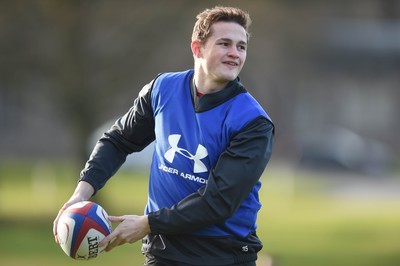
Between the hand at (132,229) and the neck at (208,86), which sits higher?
the neck at (208,86)

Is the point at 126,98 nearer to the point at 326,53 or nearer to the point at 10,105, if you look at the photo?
the point at 10,105

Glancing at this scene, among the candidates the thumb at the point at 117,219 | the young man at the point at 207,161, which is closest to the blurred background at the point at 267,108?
the young man at the point at 207,161

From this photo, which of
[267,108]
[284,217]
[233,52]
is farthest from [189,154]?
[267,108]

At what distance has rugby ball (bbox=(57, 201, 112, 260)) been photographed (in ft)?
19.6

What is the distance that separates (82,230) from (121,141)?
86cm

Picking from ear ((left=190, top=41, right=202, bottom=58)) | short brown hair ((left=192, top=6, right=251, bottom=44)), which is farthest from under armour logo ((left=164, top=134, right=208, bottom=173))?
short brown hair ((left=192, top=6, right=251, bottom=44))

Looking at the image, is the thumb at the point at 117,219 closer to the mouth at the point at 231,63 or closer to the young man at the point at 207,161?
the young man at the point at 207,161

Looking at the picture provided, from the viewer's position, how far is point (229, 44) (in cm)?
592

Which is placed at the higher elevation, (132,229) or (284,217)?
(284,217)

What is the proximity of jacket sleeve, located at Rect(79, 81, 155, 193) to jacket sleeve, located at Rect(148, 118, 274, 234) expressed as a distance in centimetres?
75

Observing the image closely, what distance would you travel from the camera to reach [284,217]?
22.4 metres

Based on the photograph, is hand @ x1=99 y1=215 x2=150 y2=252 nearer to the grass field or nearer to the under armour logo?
the under armour logo

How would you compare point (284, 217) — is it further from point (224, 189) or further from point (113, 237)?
point (224, 189)

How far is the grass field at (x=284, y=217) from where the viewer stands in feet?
49.4
